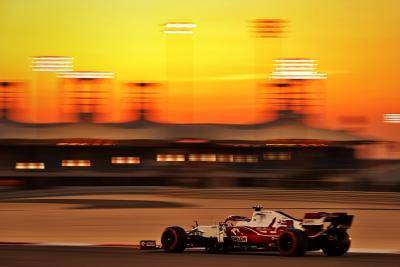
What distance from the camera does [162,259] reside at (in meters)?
16.3

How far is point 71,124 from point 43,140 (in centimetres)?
858

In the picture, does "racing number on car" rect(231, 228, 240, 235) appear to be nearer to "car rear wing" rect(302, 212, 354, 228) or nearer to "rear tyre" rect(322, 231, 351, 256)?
"car rear wing" rect(302, 212, 354, 228)

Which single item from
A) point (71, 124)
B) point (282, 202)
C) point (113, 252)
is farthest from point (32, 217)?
point (71, 124)

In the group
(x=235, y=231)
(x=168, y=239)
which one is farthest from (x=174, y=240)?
(x=235, y=231)

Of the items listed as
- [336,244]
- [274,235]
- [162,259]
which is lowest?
[162,259]

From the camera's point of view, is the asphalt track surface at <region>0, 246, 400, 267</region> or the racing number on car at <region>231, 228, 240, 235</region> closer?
the asphalt track surface at <region>0, 246, 400, 267</region>

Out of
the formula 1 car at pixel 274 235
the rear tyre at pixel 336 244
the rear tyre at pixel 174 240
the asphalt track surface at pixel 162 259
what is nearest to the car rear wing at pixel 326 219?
the formula 1 car at pixel 274 235

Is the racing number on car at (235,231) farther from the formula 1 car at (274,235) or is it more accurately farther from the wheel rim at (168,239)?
the wheel rim at (168,239)

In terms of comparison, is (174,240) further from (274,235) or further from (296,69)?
(296,69)

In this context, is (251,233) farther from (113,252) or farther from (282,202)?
(282,202)

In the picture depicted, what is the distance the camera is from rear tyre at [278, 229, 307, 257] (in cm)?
1606

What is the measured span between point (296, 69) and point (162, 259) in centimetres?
7499

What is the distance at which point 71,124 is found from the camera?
357ft

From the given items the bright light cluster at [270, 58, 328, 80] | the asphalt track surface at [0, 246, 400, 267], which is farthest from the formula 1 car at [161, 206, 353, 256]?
the bright light cluster at [270, 58, 328, 80]
